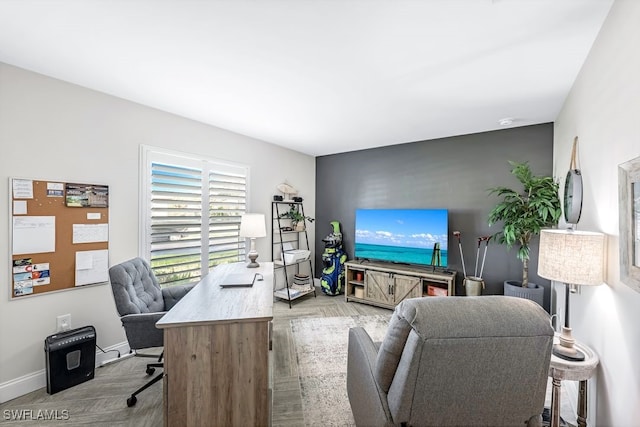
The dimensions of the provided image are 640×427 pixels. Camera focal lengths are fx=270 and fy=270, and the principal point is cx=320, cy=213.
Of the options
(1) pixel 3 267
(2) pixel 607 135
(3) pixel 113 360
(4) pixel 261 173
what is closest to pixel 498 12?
(2) pixel 607 135

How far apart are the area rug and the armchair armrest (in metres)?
0.31

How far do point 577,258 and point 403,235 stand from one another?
254 centimetres

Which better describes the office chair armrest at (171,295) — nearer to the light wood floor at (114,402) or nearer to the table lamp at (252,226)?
the light wood floor at (114,402)

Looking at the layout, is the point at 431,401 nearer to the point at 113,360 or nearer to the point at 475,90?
the point at 475,90

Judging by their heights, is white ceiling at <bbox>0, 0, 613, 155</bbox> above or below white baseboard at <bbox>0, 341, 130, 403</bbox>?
above

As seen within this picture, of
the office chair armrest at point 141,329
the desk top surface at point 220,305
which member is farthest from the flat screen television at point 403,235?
the office chair armrest at point 141,329

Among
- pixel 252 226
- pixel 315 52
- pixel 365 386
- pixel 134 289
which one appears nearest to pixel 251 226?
pixel 252 226

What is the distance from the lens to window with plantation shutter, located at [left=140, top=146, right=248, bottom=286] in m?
2.91

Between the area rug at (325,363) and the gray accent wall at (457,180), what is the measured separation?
1.57 meters

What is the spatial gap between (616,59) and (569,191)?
1158 millimetres

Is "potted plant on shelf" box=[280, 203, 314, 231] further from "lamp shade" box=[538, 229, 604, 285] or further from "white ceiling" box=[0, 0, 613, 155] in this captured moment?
"lamp shade" box=[538, 229, 604, 285]

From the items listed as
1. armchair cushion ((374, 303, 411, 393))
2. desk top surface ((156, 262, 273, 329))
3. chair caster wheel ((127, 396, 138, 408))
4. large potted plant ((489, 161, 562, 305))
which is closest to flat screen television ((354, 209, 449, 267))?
large potted plant ((489, 161, 562, 305))

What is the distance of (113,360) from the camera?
2561 millimetres

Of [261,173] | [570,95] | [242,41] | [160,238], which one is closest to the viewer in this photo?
[242,41]
